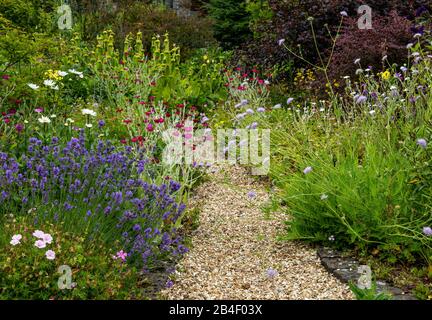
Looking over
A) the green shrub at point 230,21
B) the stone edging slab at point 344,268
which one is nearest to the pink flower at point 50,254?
the stone edging slab at point 344,268

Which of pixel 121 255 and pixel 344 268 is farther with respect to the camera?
pixel 344 268

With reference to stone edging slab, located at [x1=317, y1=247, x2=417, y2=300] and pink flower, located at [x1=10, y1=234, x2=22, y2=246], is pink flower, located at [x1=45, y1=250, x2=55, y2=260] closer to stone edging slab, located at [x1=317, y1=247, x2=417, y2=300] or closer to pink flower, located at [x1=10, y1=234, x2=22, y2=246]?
pink flower, located at [x1=10, y1=234, x2=22, y2=246]

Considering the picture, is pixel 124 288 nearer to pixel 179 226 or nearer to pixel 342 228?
pixel 179 226

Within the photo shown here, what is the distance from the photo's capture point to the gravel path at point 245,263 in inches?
152

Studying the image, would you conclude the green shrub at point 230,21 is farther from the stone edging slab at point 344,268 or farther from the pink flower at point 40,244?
the pink flower at point 40,244

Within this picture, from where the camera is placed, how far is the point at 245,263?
14.1ft

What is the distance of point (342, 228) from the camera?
4.33 metres

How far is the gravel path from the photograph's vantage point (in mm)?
3852

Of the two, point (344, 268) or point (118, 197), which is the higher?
point (118, 197)

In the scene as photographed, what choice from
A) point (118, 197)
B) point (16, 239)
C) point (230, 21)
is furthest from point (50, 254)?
point (230, 21)

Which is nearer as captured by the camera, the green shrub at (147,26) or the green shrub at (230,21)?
the green shrub at (147,26)

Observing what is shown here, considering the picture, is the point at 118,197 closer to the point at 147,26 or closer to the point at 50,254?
the point at 50,254

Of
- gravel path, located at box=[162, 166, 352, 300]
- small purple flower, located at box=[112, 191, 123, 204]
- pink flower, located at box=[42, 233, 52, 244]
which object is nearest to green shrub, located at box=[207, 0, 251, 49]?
gravel path, located at box=[162, 166, 352, 300]
